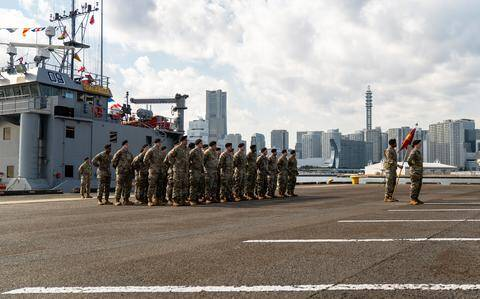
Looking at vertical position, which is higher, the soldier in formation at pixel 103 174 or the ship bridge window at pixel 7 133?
A: the ship bridge window at pixel 7 133

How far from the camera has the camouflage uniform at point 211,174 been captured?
47.9 ft

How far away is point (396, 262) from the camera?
15.6 feet

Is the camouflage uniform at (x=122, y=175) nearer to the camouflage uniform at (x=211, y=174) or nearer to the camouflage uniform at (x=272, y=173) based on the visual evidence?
the camouflage uniform at (x=211, y=174)

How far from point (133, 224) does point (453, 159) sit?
20581 centimetres

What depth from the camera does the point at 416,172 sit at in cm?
1275

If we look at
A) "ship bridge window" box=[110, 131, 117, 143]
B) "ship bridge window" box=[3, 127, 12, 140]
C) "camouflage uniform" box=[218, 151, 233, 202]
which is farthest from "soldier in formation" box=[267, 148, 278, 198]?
"ship bridge window" box=[3, 127, 12, 140]

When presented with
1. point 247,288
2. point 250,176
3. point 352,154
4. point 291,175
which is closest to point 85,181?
point 250,176

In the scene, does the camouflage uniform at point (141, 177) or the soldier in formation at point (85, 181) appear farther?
the soldier in formation at point (85, 181)

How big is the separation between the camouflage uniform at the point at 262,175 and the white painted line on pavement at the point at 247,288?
1327cm

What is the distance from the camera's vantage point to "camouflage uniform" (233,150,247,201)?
1590 centimetres

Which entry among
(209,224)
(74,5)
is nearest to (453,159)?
(74,5)

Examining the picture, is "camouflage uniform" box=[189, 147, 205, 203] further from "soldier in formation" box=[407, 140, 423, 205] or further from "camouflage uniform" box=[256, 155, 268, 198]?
"soldier in formation" box=[407, 140, 423, 205]

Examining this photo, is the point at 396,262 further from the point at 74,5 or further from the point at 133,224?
the point at 74,5

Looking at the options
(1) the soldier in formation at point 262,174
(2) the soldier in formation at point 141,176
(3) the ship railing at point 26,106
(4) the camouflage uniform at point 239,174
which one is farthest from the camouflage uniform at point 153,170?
(3) the ship railing at point 26,106
